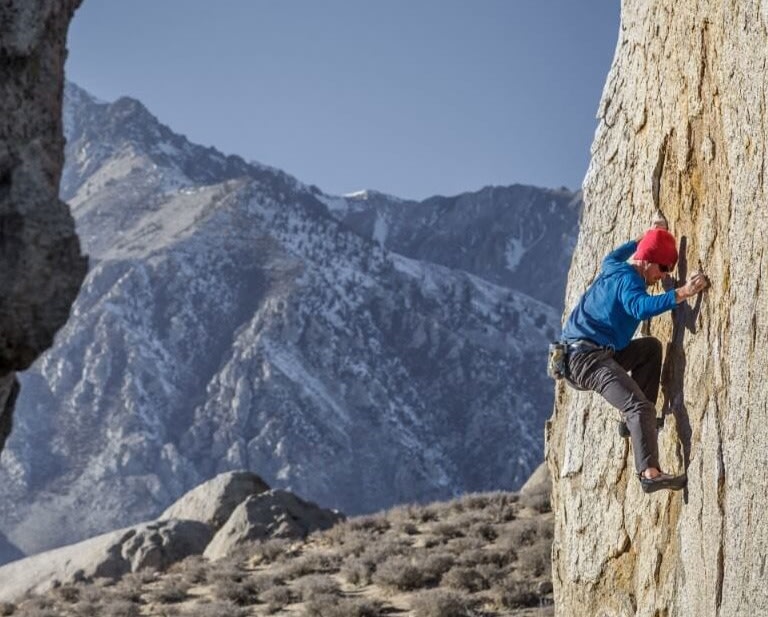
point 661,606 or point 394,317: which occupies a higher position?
point 394,317

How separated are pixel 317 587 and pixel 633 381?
11536 millimetres

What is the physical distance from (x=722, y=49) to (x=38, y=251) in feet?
19.0

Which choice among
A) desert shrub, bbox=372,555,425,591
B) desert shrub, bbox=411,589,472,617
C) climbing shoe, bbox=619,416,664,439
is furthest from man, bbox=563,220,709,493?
desert shrub, bbox=372,555,425,591

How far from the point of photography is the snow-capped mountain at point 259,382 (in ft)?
452

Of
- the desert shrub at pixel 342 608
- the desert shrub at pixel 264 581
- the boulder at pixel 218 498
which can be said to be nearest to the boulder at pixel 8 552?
the boulder at pixel 218 498

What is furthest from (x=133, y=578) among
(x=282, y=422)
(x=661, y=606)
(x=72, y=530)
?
(x=282, y=422)

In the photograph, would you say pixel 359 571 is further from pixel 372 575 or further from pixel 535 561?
pixel 535 561

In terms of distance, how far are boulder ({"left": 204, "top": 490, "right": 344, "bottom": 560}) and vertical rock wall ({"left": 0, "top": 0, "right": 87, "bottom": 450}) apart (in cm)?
1972

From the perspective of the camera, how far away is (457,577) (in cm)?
→ 1894

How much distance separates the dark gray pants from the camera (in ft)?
30.8

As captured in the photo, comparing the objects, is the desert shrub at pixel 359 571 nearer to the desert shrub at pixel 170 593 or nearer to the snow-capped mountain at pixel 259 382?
the desert shrub at pixel 170 593

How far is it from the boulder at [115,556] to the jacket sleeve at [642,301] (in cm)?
1953

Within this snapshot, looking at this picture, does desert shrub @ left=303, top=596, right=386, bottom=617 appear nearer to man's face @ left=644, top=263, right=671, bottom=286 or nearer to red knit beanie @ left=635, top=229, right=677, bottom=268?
man's face @ left=644, top=263, right=671, bottom=286

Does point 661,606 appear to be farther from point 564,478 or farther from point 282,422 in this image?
point 282,422
